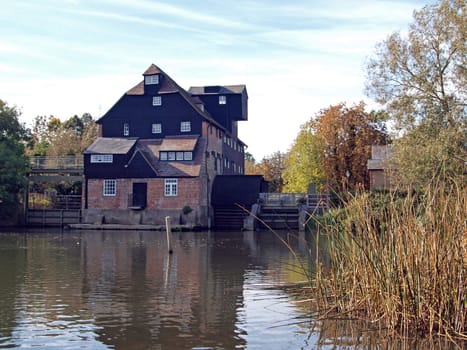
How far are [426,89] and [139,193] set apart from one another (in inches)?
946

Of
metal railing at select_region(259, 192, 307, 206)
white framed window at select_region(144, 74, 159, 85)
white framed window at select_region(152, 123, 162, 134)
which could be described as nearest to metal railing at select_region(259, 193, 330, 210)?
metal railing at select_region(259, 192, 307, 206)

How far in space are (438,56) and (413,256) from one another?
23.6 metres

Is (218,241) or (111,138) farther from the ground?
(111,138)

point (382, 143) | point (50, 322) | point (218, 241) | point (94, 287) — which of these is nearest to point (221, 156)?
point (382, 143)

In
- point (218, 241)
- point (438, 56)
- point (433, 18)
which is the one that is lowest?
point (218, 241)

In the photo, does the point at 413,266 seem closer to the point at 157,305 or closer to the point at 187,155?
the point at 157,305

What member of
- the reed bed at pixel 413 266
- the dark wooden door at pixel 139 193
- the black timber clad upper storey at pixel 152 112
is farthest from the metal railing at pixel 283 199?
the reed bed at pixel 413 266

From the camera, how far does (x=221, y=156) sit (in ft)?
172

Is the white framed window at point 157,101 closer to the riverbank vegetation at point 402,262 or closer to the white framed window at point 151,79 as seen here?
the white framed window at point 151,79

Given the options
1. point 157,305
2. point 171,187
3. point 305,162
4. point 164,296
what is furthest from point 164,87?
point 157,305

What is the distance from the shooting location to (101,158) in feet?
154

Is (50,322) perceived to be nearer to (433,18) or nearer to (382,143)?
(433,18)

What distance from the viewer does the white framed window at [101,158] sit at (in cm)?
4688

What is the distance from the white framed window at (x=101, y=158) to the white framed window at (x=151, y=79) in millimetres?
6702
